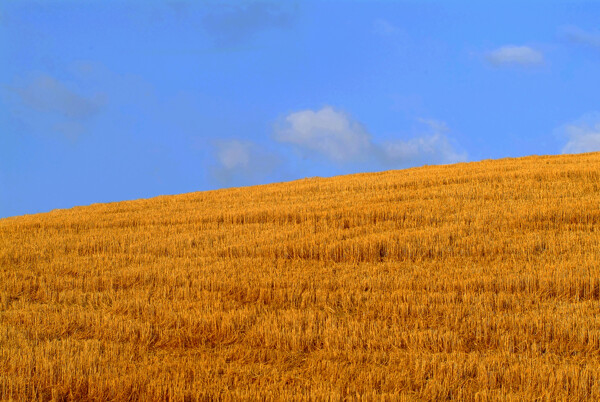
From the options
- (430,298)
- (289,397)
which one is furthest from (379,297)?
(289,397)

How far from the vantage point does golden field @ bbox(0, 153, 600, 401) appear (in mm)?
6648

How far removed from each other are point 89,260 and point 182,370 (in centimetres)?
717

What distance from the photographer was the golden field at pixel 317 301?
665cm

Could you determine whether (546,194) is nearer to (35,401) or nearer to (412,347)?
(412,347)

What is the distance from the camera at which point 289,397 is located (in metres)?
6.09

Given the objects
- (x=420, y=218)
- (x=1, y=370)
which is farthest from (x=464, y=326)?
(x=420, y=218)

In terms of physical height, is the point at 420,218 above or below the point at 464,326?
above

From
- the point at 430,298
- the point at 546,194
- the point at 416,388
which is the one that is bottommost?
the point at 416,388

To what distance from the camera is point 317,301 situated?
31.8 ft

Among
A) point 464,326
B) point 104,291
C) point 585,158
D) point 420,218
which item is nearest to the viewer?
point 464,326

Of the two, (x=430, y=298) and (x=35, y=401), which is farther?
(x=430, y=298)

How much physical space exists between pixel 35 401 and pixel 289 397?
9.38 ft

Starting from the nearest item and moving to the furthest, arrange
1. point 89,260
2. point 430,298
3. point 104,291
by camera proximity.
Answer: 1. point 430,298
2. point 104,291
3. point 89,260

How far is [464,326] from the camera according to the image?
27.2 ft
